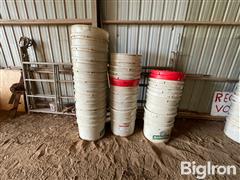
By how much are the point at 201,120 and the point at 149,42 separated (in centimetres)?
174

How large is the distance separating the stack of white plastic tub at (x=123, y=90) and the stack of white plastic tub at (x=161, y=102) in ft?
0.72

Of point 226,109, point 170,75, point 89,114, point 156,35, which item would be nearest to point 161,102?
point 170,75

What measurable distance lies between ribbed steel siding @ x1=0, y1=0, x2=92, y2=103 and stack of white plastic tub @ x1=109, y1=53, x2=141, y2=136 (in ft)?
3.28

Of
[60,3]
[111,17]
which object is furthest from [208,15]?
[60,3]

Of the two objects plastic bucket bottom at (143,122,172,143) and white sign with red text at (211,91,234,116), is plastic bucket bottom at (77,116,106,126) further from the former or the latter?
white sign with red text at (211,91,234,116)

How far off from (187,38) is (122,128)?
67.0 inches

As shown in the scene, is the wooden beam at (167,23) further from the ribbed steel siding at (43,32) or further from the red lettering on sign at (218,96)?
the red lettering on sign at (218,96)

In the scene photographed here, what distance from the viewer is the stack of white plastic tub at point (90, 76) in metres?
1.49

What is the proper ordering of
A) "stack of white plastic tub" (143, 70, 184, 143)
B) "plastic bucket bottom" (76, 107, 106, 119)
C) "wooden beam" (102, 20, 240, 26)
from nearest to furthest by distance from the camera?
1. "stack of white plastic tub" (143, 70, 184, 143)
2. "plastic bucket bottom" (76, 107, 106, 119)
3. "wooden beam" (102, 20, 240, 26)

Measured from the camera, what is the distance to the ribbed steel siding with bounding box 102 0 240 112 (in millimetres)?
1958

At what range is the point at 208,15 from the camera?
197cm

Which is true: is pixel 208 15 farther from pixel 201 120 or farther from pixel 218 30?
pixel 201 120

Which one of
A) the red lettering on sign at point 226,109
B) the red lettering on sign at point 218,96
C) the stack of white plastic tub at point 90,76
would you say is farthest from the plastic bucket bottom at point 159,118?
the red lettering on sign at point 226,109

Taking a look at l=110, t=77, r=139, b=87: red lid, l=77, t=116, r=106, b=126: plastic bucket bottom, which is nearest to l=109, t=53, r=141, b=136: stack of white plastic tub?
l=110, t=77, r=139, b=87: red lid
